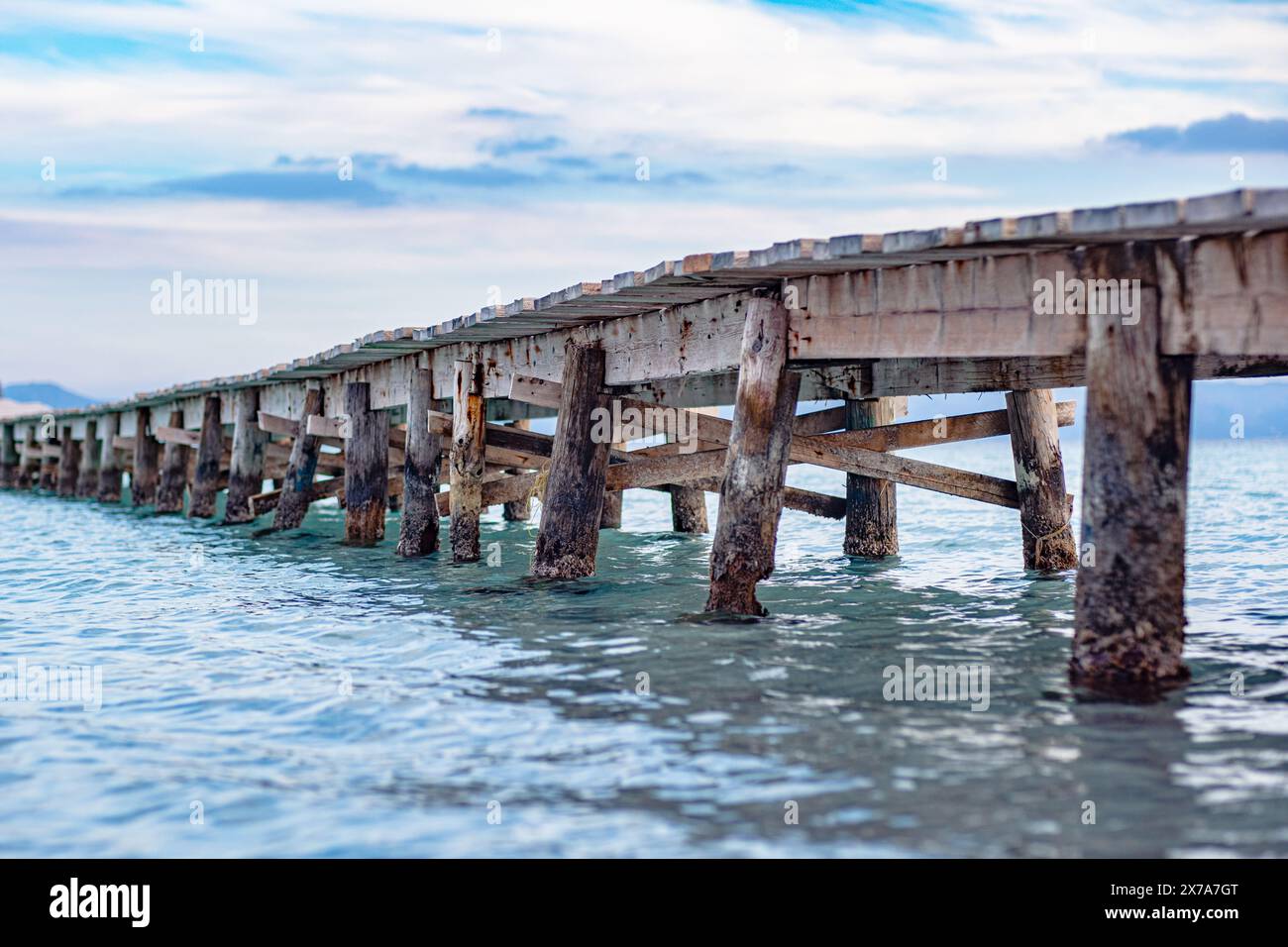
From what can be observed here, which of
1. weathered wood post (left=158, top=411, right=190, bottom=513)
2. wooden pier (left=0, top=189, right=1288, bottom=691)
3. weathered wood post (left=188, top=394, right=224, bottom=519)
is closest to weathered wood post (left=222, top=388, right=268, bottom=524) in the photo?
wooden pier (left=0, top=189, right=1288, bottom=691)

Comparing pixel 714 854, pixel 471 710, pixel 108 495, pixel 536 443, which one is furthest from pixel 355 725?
pixel 108 495

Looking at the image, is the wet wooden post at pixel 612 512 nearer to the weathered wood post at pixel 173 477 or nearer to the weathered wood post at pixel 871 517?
the weathered wood post at pixel 871 517

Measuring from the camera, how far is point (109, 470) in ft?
91.6

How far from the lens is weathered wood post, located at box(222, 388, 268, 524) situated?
63.5 ft

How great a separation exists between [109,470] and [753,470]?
74.2 feet

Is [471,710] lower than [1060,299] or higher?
lower

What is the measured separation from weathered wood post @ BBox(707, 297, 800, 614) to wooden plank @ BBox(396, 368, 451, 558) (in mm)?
5729

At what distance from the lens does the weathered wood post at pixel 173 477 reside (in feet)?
74.8

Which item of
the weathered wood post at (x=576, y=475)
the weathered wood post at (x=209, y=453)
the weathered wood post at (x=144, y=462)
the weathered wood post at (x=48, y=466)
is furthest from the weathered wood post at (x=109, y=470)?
the weathered wood post at (x=576, y=475)

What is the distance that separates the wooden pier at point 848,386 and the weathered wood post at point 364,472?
26 millimetres
